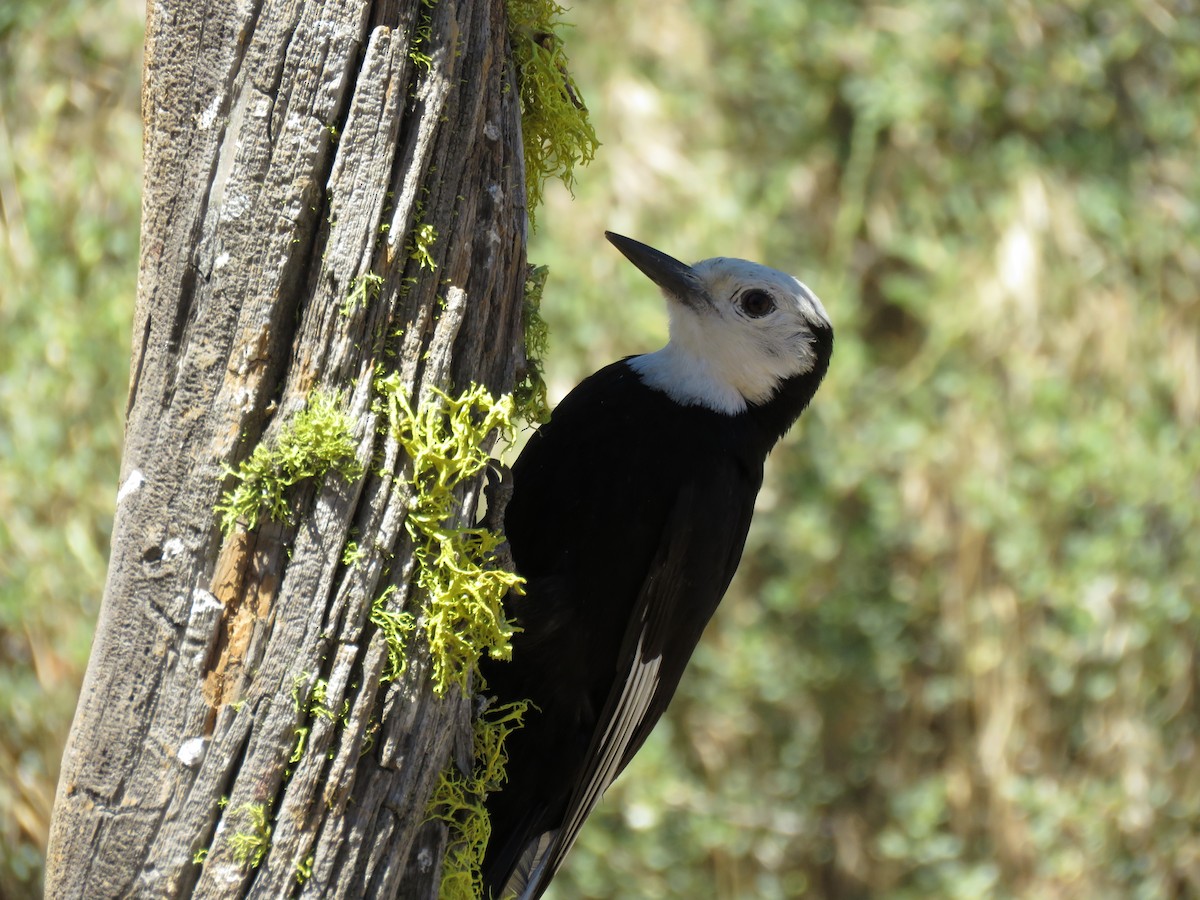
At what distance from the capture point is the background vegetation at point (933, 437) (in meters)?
4.95

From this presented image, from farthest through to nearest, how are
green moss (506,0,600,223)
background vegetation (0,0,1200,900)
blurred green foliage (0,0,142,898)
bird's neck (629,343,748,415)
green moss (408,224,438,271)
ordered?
background vegetation (0,0,1200,900), blurred green foliage (0,0,142,898), bird's neck (629,343,748,415), green moss (506,0,600,223), green moss (408,224,438,271)

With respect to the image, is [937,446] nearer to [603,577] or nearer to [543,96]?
[603,577]

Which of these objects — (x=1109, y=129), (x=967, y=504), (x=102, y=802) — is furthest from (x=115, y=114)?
(x=1109, y=129)

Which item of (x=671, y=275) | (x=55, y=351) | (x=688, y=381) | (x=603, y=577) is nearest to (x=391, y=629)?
(x=603, y=577)

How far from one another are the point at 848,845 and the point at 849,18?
3.62 metres

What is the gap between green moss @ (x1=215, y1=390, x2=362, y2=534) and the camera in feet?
6.21

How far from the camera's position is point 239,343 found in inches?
74.9

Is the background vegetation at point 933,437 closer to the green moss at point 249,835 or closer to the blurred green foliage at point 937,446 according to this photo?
the blurred green foliage at point 937,446

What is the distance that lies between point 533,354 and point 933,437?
303 cm

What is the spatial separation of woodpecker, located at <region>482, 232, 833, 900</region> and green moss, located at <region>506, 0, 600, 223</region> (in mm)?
311

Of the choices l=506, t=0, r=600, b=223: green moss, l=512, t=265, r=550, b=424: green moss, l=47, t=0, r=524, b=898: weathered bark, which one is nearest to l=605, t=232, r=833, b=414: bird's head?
Answer: l=506, t=0, r=600, b=223: green moss

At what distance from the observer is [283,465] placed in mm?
1903

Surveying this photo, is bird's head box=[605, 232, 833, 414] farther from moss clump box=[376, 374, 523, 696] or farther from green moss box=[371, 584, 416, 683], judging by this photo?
green moss box=[371, 584, 416, 683]

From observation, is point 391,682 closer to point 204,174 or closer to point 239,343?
point 239,343
